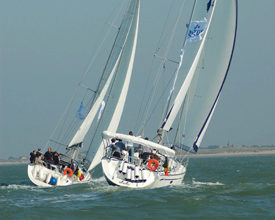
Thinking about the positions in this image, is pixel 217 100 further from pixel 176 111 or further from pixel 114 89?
pixel 114 89

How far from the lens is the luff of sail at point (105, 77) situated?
37.2 meters

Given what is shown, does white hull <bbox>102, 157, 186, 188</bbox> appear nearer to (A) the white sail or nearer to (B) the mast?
(B) the mast

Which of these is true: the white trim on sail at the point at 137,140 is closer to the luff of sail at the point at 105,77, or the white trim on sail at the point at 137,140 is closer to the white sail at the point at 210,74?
the white sail at the point at 210,74

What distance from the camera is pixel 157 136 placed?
98.3 feet

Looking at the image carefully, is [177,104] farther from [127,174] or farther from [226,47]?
[127,174]

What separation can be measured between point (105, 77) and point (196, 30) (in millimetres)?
8551

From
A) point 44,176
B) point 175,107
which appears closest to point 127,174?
point 175,107

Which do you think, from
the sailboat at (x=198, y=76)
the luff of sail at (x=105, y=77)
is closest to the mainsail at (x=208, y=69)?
the sailboat at (x=198, y=76)

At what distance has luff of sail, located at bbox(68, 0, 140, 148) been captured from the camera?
1465 inches

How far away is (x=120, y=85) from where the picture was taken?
3694 cm

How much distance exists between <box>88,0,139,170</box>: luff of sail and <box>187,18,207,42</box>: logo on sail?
6676 millimetres

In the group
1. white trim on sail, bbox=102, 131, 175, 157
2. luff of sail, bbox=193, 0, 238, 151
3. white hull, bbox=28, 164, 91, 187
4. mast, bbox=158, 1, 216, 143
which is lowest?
white hull, bbox=28, 164, 91, 187

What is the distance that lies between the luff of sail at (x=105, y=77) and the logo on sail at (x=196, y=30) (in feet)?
23.2

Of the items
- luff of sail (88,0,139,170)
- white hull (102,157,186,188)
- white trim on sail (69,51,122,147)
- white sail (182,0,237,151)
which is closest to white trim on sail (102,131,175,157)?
white hull (102,157,186,188)
